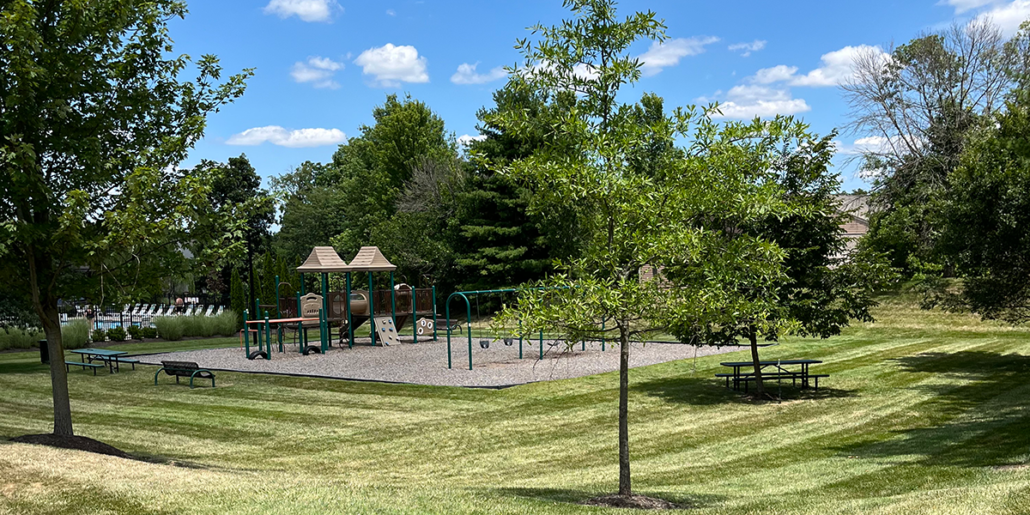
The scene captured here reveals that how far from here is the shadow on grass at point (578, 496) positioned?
28.0ft

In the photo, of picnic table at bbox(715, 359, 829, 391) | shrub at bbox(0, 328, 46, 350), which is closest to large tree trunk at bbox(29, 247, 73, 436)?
picnic table at bbox(715, 359, 829, 391)

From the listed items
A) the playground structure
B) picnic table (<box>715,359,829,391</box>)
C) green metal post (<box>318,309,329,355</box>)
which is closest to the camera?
picnic table (<box>715,359,829,391</box>)

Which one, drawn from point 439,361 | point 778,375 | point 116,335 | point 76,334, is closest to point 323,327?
point 439,361

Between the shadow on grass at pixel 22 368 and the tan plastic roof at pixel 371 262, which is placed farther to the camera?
the tan plastic roof at pixel 371 262

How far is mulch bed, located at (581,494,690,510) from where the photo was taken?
8.26 meters

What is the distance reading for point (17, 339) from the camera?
31094 millimetres

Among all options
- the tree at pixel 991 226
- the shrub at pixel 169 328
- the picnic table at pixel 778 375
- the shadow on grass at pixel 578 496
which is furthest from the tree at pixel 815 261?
the shrub at pixel 169 328

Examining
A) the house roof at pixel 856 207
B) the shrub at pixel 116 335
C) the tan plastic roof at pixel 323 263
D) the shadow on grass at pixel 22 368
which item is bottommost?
the shadow on grass at pixel 22 368

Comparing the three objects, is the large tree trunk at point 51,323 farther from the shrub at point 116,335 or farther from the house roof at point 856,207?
the shrub at point 116,335

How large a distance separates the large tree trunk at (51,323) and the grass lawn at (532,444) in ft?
4.02

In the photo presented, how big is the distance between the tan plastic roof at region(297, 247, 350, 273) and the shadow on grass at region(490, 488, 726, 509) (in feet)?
69.1

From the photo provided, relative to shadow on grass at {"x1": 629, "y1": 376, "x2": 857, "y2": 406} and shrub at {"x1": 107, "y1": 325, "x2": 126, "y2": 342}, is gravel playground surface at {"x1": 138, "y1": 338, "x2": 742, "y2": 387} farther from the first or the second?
shrub at {"x1": 107, "y1": 325, "x2": 126, "y2": 342}

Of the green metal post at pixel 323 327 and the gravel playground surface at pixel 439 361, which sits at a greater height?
the green metal post at pixel 323 327

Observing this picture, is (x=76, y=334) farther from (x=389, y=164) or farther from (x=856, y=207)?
(x=856, y=207)
